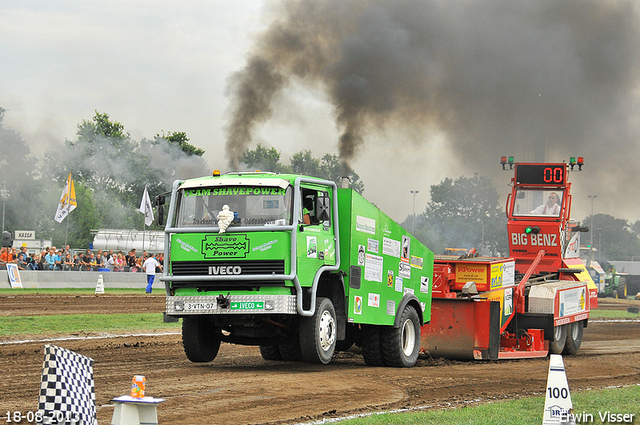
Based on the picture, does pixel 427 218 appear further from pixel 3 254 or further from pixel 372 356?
pixel 372 356

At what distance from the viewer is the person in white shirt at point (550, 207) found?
57.1 feet

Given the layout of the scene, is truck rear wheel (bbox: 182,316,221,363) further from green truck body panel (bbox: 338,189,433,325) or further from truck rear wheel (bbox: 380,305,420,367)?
truck rear wheel (bbox: 380,305,420,367)

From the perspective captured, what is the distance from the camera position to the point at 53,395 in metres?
5.00

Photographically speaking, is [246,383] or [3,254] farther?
[3,254]

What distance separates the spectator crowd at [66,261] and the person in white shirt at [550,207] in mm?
20636

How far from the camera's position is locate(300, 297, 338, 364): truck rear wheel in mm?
10602

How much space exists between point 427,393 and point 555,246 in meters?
8.71

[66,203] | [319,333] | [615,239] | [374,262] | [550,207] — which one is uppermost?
[615,239]

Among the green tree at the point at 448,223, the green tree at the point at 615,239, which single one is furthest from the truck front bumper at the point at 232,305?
the green tree at the point at 615,239

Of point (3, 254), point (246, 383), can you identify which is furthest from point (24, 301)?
point (246, 383)

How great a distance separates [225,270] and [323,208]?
5.59 ft

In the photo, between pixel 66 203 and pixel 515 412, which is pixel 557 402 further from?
pixel 66 203

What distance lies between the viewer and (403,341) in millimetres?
12648

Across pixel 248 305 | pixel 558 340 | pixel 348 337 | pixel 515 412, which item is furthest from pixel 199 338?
pixel 558 340
